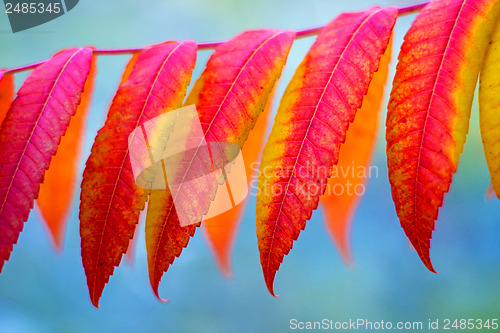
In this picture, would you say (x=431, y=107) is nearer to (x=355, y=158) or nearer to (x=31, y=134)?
(x=355, y=158)

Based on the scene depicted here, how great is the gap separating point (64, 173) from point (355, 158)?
31cm

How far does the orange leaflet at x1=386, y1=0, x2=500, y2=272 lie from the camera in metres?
0.25

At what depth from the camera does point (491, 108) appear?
252 mm

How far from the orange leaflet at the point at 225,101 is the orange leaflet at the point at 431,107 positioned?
10cm

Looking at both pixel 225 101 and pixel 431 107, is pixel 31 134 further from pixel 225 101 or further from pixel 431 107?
pixel 431 107

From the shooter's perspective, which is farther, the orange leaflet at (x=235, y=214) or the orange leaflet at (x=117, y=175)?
the orange leaflet at (x=235, y=214)

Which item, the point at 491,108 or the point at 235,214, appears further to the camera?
the point at 235,214

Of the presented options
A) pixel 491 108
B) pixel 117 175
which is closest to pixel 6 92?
pixel 117 175

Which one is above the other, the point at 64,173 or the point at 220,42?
the point at 220,42

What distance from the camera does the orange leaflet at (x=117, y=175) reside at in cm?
30

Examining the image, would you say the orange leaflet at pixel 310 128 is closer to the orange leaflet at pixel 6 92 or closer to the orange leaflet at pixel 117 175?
the orange leaflet at pixel 117 175

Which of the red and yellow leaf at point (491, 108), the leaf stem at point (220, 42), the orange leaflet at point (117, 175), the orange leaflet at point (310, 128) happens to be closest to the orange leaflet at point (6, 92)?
the leaf stem at point (220, 42)

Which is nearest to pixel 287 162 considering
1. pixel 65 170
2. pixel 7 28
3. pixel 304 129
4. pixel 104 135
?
pixel 304 129

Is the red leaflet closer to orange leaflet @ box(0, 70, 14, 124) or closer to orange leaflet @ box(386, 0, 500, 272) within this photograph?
orange leaflet @ box(0, 70, 14, 124)
